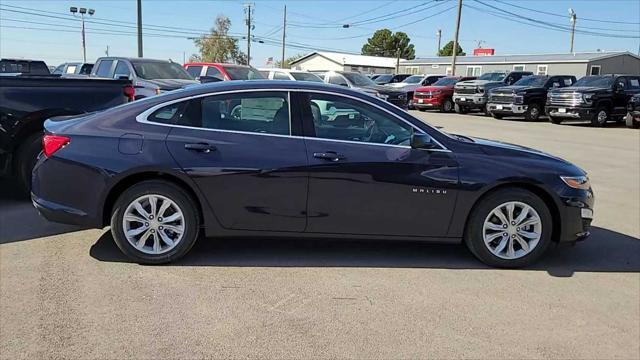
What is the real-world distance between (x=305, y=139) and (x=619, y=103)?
67.7 feet

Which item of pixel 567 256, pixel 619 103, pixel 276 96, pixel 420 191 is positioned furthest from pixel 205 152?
pixel 619 103

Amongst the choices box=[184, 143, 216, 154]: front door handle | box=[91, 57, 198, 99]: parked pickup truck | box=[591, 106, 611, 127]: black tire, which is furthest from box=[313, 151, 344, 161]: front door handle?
box=[591, 106, 611, 127]: black tire

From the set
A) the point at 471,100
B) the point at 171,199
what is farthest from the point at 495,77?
the point at 171,199

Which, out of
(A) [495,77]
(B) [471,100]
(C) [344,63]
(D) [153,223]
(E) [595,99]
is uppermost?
(C) [344,63]

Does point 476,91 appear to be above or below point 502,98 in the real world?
above

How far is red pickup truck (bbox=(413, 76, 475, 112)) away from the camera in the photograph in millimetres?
27078

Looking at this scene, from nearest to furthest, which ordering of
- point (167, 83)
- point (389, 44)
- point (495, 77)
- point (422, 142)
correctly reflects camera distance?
point (422, 142), point (167, 83), point (495, 77), point (389, 44)

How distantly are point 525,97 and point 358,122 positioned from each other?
19.7m

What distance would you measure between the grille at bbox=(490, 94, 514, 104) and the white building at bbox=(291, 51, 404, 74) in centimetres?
5190

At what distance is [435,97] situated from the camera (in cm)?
2705

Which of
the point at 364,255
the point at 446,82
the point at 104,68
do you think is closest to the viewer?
the point at 364,255

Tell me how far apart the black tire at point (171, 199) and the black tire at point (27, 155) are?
2630 millimetres

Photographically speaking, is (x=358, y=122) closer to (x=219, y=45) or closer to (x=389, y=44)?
(x=219, y=45)

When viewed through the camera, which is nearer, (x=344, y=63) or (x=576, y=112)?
(x=576, y=112)
